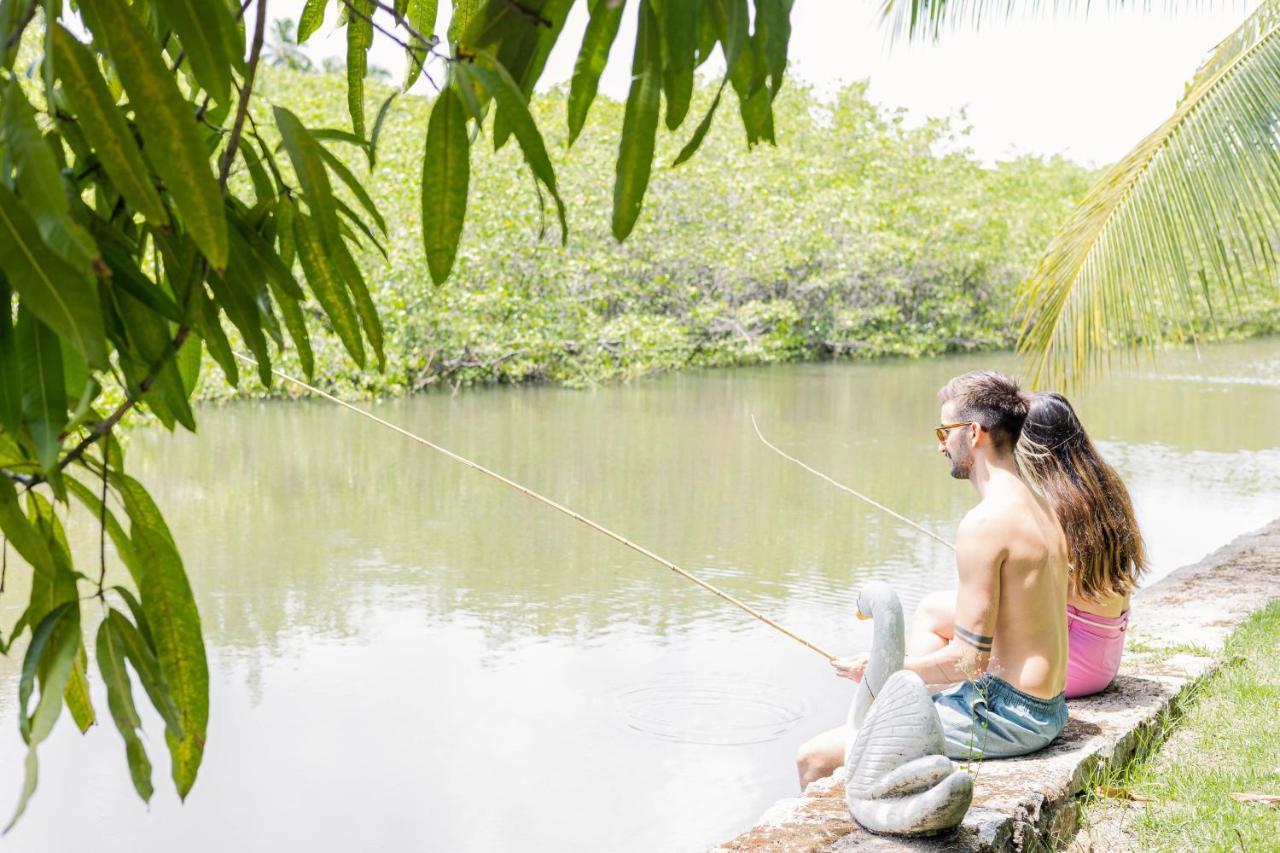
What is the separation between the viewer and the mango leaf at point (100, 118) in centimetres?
88

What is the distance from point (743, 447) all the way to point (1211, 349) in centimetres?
1719

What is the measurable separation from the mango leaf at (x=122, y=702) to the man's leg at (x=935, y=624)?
Answer: 8.11ft

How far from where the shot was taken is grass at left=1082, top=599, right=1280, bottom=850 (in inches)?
106

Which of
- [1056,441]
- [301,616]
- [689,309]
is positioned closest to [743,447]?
[301,616]

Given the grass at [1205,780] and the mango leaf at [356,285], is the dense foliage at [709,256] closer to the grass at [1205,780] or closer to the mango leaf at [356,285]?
the grass at [1205,780]

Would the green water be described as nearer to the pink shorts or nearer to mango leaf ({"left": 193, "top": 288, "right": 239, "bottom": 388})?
the pink shorts

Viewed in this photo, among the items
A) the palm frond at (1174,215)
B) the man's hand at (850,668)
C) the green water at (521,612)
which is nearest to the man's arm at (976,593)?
the man's hand at (850,668)

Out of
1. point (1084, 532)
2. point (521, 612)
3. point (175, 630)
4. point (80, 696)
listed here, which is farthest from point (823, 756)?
point (521, 612)

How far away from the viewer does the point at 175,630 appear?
1117mm

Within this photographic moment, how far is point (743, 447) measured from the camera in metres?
11.5

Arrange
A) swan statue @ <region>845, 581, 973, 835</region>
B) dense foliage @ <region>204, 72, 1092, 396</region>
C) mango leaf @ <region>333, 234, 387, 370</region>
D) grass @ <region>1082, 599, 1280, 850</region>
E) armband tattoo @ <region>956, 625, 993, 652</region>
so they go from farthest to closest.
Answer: dense foliage @ <region>204, 72, 1092, 396</region> < armband tattoo @ <region>956, 625, 993, 652</region> < grass @ <region>1082, 599, 1280, 850</region> < swan statue @ <region>845, 581, 973, 835</region> < mango leaf @ <region>333, 234, 387, 370</region>

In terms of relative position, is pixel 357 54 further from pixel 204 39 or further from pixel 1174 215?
pixel 1174 215

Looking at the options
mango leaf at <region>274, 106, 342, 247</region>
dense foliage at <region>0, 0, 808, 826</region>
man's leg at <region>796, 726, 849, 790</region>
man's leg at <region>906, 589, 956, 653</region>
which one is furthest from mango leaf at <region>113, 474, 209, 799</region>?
man's leg at <region>906, 589, 956, 653</region>

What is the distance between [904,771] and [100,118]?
6.06ft
